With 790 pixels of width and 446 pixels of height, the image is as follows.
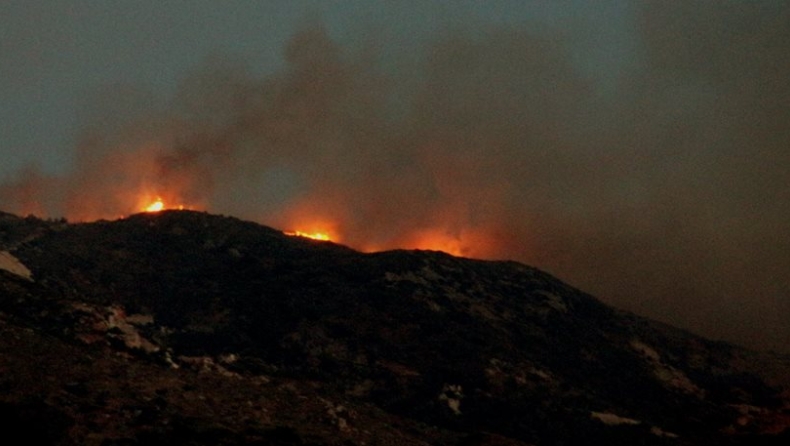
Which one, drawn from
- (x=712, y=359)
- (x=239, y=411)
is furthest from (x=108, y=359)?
(x=712, y=359)

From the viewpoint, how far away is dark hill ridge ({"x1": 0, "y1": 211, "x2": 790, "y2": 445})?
4184 centimetres

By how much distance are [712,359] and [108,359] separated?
7691cm

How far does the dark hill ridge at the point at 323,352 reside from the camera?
41844 mm

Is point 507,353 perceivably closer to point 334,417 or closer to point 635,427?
point 635,427

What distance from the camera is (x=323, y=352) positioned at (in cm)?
7044

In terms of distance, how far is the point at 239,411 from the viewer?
4266cm

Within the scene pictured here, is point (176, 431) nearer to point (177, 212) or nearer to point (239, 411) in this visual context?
point (239, 411)

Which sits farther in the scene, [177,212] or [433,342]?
[177,212]

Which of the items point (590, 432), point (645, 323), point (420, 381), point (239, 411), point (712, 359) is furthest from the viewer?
point (645, 323)

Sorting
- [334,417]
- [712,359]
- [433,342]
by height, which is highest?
[712,359]

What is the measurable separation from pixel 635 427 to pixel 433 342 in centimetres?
2166

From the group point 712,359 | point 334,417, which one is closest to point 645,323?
point 712,359

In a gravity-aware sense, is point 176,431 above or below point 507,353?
below

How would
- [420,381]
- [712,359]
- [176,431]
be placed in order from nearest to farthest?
[176,431] → [420,381] → [712,359]
